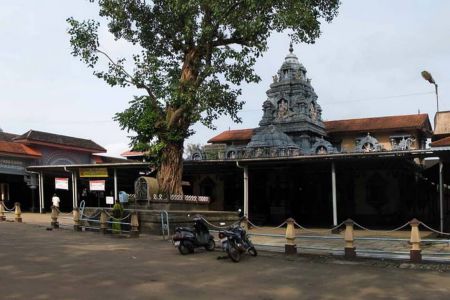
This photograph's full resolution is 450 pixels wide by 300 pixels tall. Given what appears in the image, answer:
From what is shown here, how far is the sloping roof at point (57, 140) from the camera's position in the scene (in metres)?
31.4

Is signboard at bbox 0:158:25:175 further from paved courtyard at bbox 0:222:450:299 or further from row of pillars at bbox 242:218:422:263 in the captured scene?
row of pillars at bbox 242:218:422:263

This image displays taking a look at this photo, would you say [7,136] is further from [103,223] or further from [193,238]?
[193,238]

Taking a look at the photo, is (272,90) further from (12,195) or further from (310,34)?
(12,195)

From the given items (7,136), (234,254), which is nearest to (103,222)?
(234,254)

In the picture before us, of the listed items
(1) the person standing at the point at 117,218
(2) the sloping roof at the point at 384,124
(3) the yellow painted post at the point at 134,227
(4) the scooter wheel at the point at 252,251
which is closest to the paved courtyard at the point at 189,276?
(4) the scooter wheel at the point at 252,251

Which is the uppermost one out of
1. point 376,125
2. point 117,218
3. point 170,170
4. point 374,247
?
point 376,125

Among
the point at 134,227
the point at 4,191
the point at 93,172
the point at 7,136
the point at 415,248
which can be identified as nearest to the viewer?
the point at 415,248

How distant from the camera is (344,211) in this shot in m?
24.9

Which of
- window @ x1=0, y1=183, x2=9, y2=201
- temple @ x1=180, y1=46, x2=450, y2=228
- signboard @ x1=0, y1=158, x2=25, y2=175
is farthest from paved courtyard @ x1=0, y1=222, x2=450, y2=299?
window @ x1=0, y1=183, x2=9, y2=201

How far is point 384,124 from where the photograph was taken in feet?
99.8

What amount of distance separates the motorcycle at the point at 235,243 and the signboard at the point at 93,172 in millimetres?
16299

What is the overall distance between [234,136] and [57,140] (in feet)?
38.2

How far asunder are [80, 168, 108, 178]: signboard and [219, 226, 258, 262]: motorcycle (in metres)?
16.3

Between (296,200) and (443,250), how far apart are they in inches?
509
